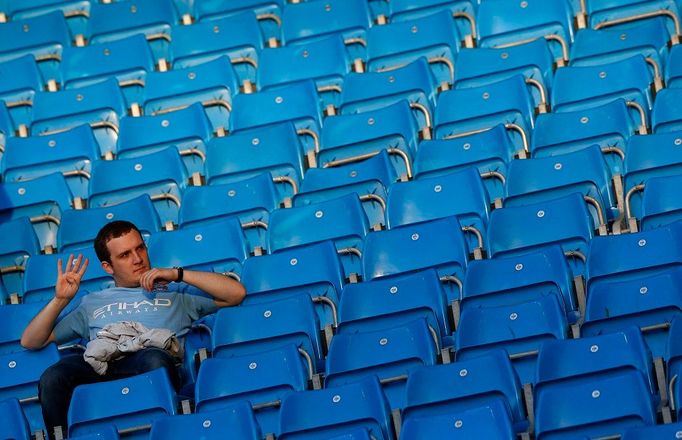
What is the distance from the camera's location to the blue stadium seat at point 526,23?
8562 mm

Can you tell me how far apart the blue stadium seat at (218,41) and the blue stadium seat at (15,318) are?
272cm

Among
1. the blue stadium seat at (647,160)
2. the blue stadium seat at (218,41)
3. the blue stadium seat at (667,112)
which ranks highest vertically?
the blue stadium seat at (218,41)

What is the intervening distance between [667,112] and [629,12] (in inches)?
53.5

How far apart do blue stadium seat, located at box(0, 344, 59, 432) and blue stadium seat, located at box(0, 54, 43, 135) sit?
9.49 ft

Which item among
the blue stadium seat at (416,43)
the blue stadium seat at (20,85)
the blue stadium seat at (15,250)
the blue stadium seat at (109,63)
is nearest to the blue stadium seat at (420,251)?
the blue stadium seat at (15,250)

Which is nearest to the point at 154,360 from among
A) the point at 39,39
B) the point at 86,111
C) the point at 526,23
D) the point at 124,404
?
the point at 124,404

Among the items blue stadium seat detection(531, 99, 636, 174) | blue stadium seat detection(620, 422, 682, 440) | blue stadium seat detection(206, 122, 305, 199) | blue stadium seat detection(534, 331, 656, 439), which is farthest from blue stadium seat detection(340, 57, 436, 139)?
blue stadium seat detection(620, 422, 682, 440)

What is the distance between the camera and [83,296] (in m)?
6.72

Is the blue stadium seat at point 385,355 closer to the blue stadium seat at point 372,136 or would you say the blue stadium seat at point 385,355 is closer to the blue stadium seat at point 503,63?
the blue stadium seat at point 372,136

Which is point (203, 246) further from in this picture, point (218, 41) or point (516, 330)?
point (218, 41)

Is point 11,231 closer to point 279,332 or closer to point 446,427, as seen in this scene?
point 279,332

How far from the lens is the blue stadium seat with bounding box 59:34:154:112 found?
9.27 m

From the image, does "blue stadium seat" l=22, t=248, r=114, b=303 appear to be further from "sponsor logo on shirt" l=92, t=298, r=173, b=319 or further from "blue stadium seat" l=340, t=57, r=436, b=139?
"blue stadium seat" l=340, t=57, r=436, b=139

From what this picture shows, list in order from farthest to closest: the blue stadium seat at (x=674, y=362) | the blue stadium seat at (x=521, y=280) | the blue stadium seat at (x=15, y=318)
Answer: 1. the blue stadium seat at (x=15, y=318)
2. the blue stadium seat at (x=521, y=280)
3. the blue stadium seat at (x=674, y=362)
